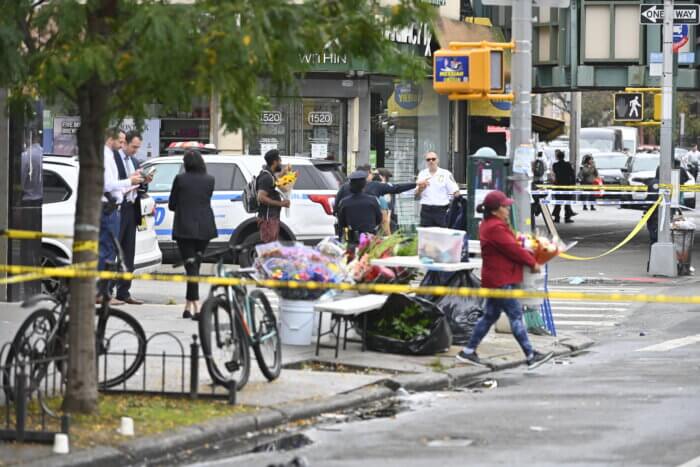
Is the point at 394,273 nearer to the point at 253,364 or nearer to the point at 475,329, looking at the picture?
the point at 475,329

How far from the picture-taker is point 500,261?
42.2ft

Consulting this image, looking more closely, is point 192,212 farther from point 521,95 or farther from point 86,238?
point 86,238

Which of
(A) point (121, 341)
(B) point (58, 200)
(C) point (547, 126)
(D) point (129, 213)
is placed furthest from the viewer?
(C) point (547, 126)

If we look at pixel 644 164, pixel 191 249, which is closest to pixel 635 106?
pixel 191 249

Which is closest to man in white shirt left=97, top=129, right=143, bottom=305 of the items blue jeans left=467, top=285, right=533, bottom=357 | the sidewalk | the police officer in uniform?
the sidewalk

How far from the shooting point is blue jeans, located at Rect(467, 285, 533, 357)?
43.0 feet

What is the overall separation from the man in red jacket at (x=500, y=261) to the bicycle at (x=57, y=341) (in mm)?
3407

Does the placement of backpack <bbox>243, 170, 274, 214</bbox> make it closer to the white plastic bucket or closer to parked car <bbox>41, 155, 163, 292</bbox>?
parked car <bbox>41, 155, 163, 292</bbox>

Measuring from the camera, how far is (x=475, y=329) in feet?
43.5

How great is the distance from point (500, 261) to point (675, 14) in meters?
11.9

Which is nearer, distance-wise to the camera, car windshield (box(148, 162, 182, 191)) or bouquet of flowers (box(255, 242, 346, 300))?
bouquet of flowers (box(255, 242, 346, 300))

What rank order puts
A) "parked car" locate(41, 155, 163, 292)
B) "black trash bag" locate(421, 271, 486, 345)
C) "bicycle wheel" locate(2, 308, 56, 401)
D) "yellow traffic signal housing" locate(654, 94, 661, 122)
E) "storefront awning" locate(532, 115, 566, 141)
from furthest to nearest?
"storefront awning" locate(532, 115, 566, 141), "yellow traffic signal housing" locate(654, 94, 661, 122), "parked car" locate(41, 155, 163, 292), "black trash bag" locate(421, 271, 486, 345), "bicycle wheel" locate(2, 308, 56, 401)

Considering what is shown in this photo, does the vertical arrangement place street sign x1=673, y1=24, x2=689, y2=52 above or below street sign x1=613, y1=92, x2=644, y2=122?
above

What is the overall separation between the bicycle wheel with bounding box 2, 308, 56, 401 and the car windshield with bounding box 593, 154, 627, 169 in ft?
150
